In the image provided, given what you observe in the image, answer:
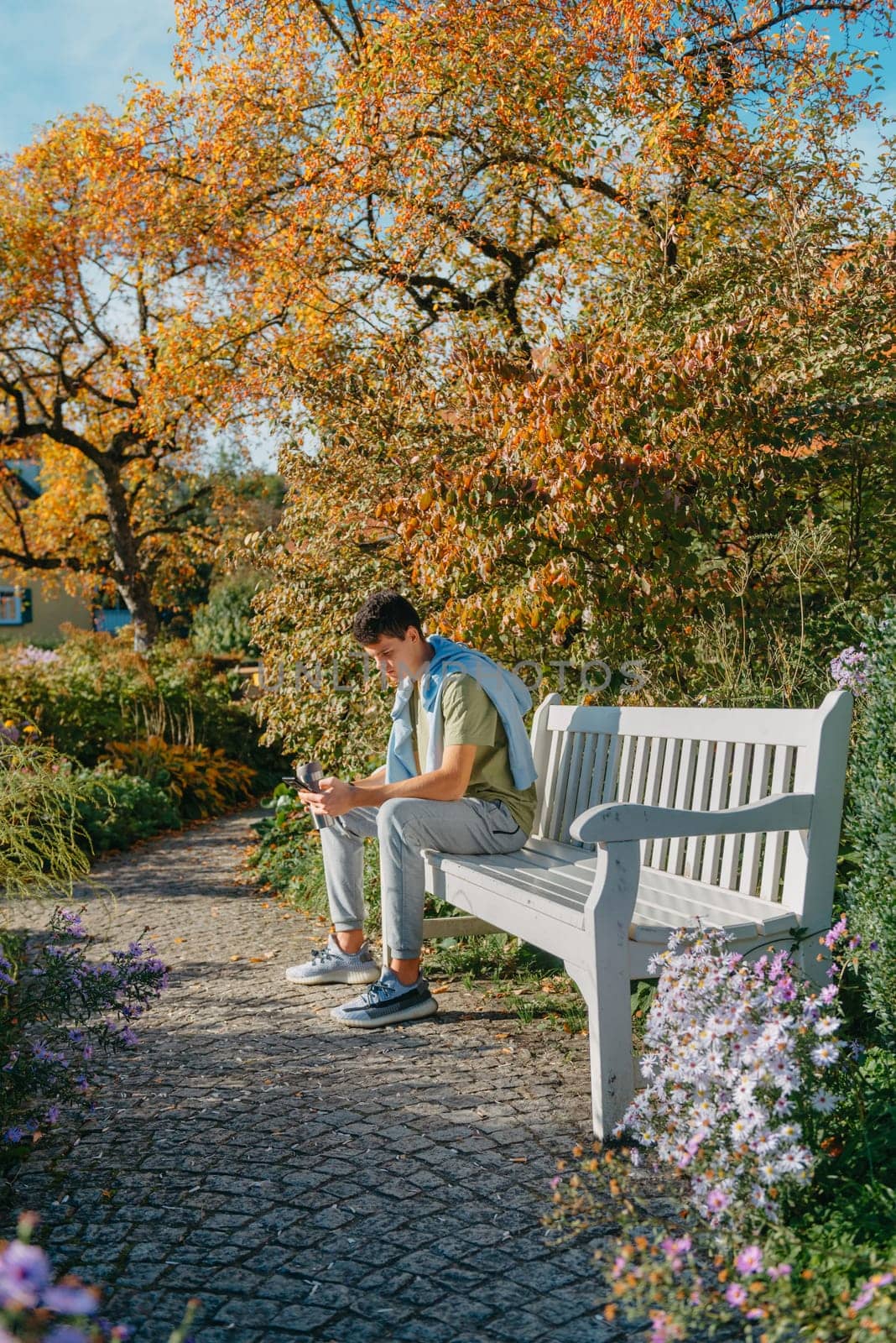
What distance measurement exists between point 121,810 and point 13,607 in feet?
→ 80.3

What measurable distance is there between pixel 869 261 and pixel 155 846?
19.9 ft

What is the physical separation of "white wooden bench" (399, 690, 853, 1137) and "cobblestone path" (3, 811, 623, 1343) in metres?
0.44

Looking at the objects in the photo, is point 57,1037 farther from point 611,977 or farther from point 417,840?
point 611,977

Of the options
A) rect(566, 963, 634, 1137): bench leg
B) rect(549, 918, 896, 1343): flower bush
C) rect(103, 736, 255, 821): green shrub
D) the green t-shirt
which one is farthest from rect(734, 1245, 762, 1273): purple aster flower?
rect(103, 736, 255, 821): green shrub

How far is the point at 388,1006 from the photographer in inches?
159

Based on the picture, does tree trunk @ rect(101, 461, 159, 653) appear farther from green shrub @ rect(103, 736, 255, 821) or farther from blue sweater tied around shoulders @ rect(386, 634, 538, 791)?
blue sweater tied around shoulders @ rect(386, 634, 538, 791)

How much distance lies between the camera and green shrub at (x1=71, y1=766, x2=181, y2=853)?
811 cm

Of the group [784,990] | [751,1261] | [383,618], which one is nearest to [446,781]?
[383,618]

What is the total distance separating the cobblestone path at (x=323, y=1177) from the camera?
7.54ft

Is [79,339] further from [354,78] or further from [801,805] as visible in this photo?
[801,805]

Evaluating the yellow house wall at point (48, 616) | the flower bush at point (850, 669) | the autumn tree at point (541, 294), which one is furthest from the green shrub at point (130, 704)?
the yellow house wall at point (48, 616)

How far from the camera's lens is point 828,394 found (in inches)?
218

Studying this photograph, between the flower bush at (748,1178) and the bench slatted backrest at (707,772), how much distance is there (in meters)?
0.48

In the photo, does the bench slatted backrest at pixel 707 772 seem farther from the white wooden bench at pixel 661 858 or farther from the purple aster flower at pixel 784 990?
the purple aster flower at pixel 784 990
